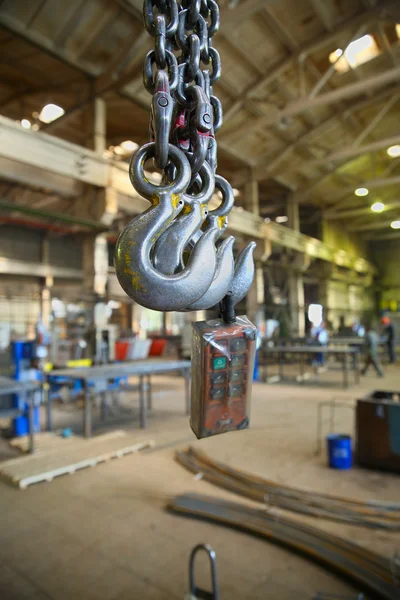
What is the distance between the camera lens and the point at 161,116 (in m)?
0.82

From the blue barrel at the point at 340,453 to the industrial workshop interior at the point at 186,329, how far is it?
2 centimetres

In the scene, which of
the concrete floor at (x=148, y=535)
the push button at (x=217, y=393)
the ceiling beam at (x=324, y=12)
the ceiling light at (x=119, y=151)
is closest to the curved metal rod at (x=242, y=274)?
the push button at (x=217, y=393)

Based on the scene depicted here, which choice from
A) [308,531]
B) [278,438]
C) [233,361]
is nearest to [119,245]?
[233,361]

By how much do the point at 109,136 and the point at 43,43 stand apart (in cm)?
469

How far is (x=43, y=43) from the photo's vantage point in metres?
8.90

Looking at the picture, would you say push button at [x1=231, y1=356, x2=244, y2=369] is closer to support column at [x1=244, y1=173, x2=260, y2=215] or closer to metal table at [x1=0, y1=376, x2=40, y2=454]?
metal table at [x1=0, y1=376, x2=40, y2=454]

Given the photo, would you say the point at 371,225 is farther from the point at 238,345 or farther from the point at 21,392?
the point at 238,345

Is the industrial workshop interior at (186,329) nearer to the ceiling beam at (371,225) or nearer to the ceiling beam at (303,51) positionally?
the ceiling beam at (303,51)

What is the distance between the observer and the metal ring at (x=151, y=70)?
0.91 meters

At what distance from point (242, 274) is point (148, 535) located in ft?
10.5

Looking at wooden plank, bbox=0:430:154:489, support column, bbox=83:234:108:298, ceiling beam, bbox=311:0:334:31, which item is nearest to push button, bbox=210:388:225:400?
wooden plank, bbox=0:430:154:489

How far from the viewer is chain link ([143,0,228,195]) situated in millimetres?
850

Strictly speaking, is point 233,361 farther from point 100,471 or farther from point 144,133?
point 144,133

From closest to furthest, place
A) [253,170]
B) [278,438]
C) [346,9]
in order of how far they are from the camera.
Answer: [278,438]
[346,9]
[253,170]
